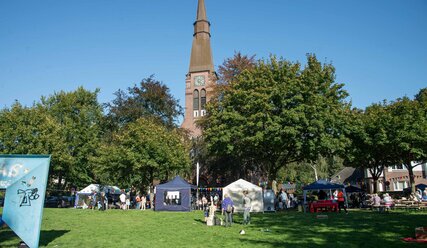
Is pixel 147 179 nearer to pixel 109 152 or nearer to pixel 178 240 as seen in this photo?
pixel 109 152

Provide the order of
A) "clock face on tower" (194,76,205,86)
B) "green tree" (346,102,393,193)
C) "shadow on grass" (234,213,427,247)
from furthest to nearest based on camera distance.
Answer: "clock face on tower" (194,76,205,86)
"green tree" (346,102,393,193)
"shadow on grass" (234,213,427,247)

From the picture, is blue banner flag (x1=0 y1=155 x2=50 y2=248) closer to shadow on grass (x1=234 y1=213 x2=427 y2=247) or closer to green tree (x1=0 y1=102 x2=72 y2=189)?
shadow on grass (x1=234 y1=213 x2=427 y2=247)

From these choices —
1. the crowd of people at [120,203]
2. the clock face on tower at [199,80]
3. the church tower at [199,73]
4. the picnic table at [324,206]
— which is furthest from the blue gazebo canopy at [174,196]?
the clock face on tower at [199,80]

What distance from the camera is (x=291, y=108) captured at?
28.0 meters

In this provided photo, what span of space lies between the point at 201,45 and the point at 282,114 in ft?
136

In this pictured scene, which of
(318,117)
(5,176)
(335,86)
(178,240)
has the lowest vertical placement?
(178,240)

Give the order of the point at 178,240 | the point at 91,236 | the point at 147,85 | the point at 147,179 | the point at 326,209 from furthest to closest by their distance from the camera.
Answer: the point at 147,85
the point at 147,179
the point at 326,209
the point at 91,236
the point at 178,240

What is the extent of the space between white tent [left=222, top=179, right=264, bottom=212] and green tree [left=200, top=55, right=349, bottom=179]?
3.42 metres

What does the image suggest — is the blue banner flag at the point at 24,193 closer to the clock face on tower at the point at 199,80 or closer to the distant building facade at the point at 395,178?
the distant building facade at the point at 395,178

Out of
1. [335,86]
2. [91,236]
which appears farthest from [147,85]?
[91,236]

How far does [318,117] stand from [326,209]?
7015 mm

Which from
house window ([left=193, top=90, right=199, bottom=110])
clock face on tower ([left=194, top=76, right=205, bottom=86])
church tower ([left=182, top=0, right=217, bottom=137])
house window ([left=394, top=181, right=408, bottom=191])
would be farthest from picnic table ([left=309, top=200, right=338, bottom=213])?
clock face on tower ([left=194, top=76, right=205, bottom=86])

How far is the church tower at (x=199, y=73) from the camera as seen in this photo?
6262 cm

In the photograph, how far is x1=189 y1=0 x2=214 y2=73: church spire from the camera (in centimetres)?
6481
